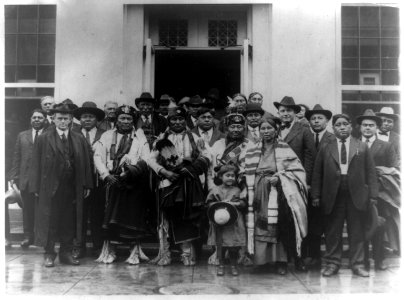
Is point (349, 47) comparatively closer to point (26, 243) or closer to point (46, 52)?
point (46, 52)

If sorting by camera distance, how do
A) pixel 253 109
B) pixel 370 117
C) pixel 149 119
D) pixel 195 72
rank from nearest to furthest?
pixel 370 117 → pixel 253 109 → pixel 149 119 → pixel 195 72

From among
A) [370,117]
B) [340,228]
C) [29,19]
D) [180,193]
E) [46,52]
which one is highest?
[29,19]

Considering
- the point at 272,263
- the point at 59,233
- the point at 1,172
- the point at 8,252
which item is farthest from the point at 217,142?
the point at 8,252

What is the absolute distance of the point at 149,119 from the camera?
568cm

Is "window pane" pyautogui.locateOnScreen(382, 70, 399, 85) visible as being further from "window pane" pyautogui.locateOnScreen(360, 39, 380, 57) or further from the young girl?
the young girl

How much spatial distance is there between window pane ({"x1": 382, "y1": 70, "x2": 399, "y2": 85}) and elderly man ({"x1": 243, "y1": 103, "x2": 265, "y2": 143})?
2132 mm

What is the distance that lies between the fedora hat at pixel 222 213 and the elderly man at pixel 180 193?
0.26 meters

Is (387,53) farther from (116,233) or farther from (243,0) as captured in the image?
(116,233)

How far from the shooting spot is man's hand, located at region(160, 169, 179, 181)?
4.77 m

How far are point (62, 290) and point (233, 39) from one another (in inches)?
170

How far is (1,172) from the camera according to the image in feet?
15.8

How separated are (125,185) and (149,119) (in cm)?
105

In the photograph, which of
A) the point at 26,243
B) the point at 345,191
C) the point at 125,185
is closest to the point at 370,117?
the point at 345,191

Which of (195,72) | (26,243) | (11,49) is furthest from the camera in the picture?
(195,72)
